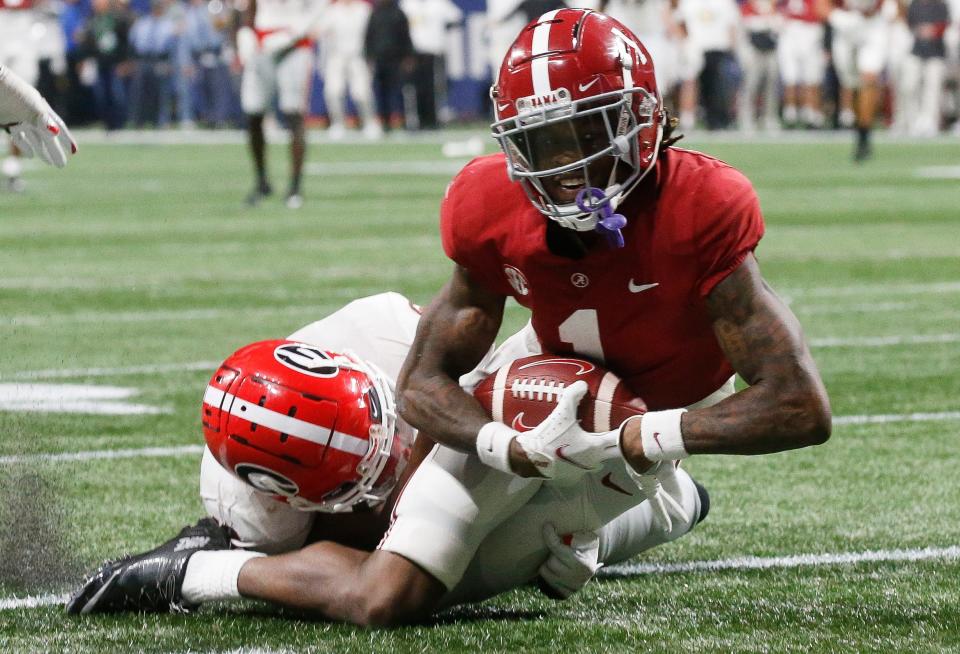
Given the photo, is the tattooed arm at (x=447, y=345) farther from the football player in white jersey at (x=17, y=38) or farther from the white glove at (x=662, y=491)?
the football player in white jersey at (x=17, y=38)

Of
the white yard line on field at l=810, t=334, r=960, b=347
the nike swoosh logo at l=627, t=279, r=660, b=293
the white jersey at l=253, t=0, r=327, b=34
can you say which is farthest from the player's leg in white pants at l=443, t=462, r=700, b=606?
the white jersey at l=253, t=0, r=327, b=34

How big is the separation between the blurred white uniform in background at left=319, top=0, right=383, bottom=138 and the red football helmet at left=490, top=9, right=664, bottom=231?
20.7m

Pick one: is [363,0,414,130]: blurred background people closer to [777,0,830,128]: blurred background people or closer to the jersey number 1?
[777,0,830,128]: blurred background people

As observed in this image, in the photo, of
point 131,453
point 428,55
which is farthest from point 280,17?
point 428,55

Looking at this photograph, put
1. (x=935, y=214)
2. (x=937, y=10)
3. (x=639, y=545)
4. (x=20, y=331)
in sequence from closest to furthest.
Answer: (x=639, y=545), (x=20, y=331), (x=935, y=214), (x=937, y=10)

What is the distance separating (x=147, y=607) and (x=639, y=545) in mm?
1045

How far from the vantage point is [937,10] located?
68.3 feet

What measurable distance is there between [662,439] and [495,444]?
326 mm

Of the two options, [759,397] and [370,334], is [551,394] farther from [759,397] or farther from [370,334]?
[370,334]

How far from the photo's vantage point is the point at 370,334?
3893mm

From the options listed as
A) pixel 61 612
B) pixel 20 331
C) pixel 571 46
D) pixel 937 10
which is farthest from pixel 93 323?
pixel 937 10

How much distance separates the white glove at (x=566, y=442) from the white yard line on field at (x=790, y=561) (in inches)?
23.9

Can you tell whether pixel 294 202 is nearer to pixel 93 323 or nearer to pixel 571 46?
pixel 93 323

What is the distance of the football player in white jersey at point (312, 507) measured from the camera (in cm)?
328
